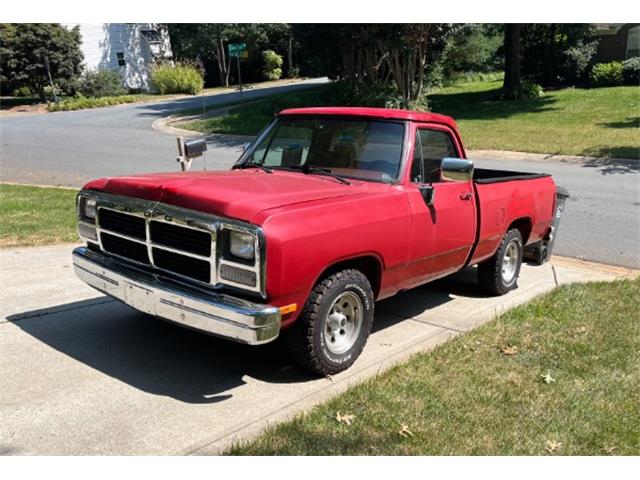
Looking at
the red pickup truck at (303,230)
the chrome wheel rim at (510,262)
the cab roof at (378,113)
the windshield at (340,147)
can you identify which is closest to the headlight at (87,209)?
the red pickup truck at (303,230)

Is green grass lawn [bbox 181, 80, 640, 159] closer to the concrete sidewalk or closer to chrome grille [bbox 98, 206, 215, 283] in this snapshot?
the concrete sidewalk

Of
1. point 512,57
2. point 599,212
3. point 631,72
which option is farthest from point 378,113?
point 631,72

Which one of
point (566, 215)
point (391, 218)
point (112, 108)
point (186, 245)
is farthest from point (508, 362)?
point (112, 108)

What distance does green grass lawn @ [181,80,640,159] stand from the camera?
695 inches

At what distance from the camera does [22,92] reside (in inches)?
1612

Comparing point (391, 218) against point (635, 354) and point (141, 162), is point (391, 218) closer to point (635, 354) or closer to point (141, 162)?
point (635, 354)

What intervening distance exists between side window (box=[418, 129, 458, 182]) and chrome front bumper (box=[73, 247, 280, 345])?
2156mm

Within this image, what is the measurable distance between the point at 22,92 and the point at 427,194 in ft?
138

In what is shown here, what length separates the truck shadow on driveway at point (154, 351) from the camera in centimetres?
433

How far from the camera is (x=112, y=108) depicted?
33.6m

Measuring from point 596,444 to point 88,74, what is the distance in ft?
138

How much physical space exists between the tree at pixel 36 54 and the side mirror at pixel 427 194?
122 feet

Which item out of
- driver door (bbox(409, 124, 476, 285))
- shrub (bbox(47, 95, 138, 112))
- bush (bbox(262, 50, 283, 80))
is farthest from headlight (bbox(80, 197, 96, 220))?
bush (bbox(262, 50, 283, 80))

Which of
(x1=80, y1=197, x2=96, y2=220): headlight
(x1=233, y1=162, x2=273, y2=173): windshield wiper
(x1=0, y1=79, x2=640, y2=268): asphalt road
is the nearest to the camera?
(x1=80, y1=197, x2=96, y2=220): headlight
